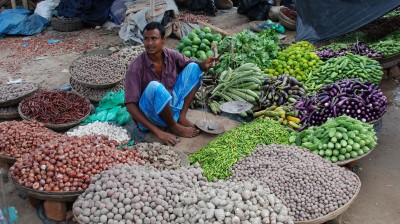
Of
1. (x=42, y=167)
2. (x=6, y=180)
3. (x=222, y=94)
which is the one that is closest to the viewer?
(x=42, y=167)

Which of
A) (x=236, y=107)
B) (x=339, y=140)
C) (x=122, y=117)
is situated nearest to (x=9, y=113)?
(x=122, y=117)

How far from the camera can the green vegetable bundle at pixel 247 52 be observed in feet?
16.9

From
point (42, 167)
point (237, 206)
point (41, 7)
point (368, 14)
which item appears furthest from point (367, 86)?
point (41, 7)

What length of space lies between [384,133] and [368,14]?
2247mm

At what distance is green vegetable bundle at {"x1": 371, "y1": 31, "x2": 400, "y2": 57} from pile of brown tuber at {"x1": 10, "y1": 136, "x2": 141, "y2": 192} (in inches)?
161

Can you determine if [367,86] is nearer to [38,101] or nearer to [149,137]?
[149,137]

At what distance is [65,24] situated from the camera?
7.91 meters

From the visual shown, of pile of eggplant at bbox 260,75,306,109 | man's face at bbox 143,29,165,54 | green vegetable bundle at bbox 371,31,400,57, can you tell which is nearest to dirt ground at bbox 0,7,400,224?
green vegetable bundle at bbox 371,31,400,57

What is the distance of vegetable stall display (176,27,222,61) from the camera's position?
222 inches

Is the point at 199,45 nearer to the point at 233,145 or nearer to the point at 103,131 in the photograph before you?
the point at 103,131

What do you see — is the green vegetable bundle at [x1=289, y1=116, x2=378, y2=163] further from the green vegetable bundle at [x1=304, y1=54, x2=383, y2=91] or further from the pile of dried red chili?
the pile of dried red chili

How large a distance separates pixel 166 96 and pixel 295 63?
2.29 m

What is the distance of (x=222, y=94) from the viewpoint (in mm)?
4758

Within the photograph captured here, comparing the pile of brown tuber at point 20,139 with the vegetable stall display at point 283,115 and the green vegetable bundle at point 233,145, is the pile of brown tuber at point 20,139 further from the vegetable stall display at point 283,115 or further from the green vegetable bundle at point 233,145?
the vegetable stall display at point 283,115
